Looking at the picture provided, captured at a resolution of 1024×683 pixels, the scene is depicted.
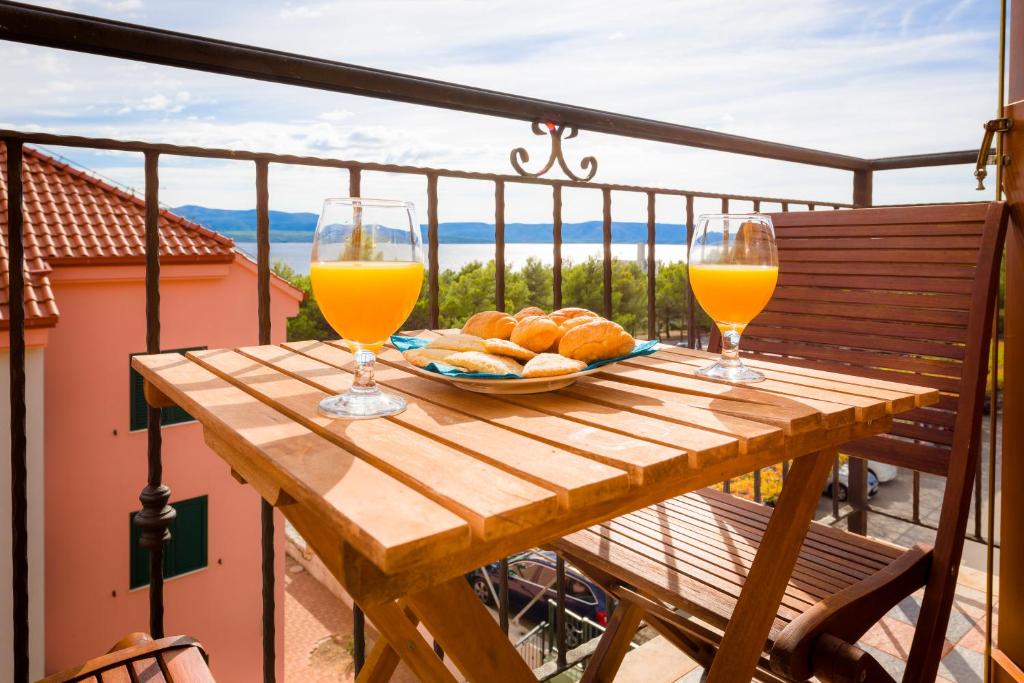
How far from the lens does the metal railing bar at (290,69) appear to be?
3.65 ft

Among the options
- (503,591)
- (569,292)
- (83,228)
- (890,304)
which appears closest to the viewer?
(890,304)

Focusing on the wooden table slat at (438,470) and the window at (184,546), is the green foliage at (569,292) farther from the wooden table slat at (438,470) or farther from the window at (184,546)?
the wooden table slat at (438,470)

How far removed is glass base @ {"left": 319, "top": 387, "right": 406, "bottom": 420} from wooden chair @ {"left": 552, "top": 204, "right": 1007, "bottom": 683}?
0.56m

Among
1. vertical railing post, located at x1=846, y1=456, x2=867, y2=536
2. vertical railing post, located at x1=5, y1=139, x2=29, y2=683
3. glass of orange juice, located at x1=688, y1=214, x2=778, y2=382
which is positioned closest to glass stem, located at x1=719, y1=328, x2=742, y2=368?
glass of orange juice, located at x1=688, y1=214, x2=778, y2=382

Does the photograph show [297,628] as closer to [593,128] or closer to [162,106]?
[593,128]

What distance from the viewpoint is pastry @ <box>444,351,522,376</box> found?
0.81 m

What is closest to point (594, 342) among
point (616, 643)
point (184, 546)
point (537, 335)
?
point (537, 335)

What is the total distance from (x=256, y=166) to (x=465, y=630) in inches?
46.2

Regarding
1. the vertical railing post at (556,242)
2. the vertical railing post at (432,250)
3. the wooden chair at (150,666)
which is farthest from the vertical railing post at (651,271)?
the wooden chair at (150,666)

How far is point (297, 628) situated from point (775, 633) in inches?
697

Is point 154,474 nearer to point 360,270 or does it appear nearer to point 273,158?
point 273,158

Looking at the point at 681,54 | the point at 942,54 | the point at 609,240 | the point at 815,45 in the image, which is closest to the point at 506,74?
the point at 681,54

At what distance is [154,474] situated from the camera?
1381 millimetres

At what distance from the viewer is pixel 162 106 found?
124 feet
